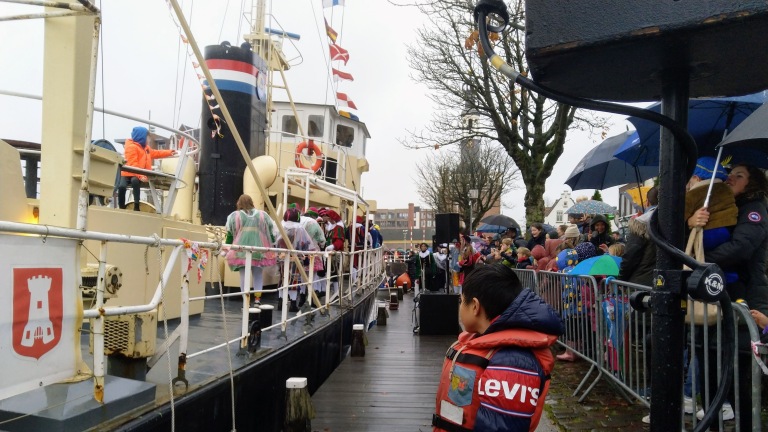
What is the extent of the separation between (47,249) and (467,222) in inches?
1501

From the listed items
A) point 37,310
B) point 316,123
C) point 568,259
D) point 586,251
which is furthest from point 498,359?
point 316,123

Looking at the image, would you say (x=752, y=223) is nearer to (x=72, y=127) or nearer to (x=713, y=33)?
(x=713, y=33)

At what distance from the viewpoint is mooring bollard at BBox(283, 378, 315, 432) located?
447cm

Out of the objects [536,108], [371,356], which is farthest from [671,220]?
[536,108]

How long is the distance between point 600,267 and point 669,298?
466 cm

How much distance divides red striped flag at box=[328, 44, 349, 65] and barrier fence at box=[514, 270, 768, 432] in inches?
346

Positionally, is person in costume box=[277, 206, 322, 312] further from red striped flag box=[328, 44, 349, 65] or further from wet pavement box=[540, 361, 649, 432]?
red striped flag box=[328, 44, 349, 65]

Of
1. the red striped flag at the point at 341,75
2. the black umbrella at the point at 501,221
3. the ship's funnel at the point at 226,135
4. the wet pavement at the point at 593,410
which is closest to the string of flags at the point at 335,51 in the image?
the red striped flag at the point at 341,75

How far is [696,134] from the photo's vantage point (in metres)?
4.97

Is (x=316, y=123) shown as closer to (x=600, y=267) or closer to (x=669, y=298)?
(x=600, y=267)

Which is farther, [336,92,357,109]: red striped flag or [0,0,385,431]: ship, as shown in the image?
[336,92,357,109]: red striped flag

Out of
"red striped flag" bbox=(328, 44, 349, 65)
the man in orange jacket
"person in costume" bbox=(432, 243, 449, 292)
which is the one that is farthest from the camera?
"person in costume" bbox=(432, 243, 449, 292)

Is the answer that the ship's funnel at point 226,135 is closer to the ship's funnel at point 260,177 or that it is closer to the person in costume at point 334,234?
the ship's funnel at point 260,177

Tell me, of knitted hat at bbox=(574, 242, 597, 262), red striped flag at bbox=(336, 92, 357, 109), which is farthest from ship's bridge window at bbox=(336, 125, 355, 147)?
knitted hat at bbox=(574, 242, 597, 262)
